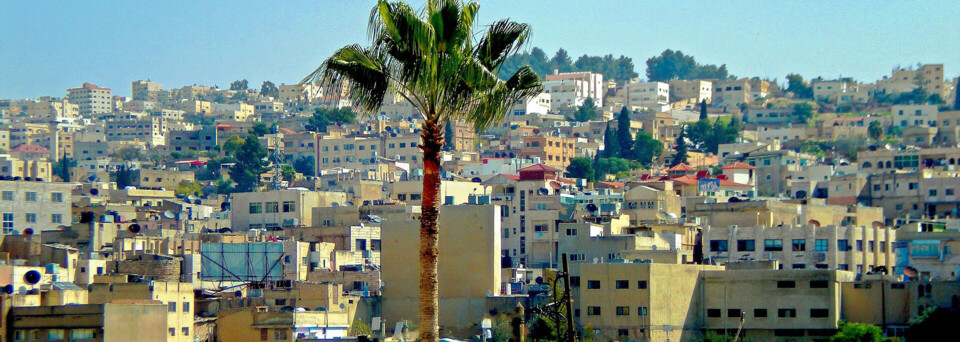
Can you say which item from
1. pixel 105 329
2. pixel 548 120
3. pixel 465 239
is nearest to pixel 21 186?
pixel 465 239

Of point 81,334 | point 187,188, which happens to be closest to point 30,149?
point 187,188

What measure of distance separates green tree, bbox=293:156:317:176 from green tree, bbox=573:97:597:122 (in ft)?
141

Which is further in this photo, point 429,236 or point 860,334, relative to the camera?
point 860,334

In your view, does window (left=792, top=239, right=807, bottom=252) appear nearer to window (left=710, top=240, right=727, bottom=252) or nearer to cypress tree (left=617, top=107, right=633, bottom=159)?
window (left=710, top=240, right=727, bottom=252)

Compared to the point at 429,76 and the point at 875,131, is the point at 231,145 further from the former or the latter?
the point at 429,76

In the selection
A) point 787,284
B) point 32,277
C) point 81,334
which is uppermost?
point 32,277

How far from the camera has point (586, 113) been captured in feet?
584

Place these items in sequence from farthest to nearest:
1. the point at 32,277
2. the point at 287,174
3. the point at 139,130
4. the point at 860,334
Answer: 1. the point at 139,130
2. the point at 287,174
3. the point at 860,334
4. the point at 32,277

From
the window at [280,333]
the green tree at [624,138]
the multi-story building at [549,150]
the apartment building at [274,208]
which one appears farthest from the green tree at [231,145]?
the window at [280,333]

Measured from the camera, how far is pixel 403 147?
133125 mm

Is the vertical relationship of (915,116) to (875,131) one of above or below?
above

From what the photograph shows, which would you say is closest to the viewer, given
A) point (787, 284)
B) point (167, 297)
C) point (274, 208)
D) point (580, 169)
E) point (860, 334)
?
point (167, 297)

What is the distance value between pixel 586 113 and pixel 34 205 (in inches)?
4396

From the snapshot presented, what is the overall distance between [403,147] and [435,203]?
11220 centimetres
